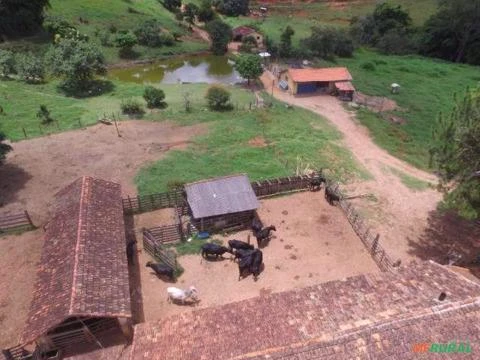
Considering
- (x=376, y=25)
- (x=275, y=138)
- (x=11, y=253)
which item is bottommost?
(x=11, y=253)

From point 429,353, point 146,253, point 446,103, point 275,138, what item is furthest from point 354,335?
point 446,103

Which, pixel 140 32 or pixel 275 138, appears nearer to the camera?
pixel 275 138

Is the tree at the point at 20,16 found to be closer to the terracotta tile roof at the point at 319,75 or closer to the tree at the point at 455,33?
the terracotta tile roof at the point at 319,75

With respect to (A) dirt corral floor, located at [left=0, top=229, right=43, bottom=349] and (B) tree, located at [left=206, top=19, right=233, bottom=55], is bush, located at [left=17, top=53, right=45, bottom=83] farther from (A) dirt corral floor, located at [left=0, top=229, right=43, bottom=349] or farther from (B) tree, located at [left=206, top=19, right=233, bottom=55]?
(A) dirt corral floor, located at [left=0, top=229, right=43, bottom=349]

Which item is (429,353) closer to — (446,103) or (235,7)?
(446,103)

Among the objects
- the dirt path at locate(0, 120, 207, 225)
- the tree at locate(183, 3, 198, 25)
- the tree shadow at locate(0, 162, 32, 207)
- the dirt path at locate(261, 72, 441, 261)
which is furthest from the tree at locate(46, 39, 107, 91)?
the tree at locate(183, 3, 198, 25)

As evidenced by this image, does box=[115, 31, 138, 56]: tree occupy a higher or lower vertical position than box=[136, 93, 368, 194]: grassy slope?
higher

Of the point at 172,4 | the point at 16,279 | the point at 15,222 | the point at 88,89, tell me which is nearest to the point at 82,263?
the point at 16,279
